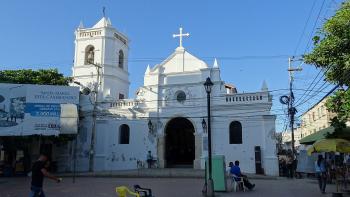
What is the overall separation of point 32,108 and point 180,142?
1235 centimetres

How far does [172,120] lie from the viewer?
30.2 m

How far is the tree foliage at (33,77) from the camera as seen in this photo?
93.4ft

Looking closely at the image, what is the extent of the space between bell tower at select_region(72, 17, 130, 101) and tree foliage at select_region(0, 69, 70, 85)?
3236 millimetres

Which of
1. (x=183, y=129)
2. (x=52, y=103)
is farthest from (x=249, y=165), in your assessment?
(x=52, y=103)

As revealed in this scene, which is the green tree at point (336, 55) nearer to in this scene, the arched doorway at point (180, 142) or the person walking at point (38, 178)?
the person walking at point (38, 178)

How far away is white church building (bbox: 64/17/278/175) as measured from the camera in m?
27.8

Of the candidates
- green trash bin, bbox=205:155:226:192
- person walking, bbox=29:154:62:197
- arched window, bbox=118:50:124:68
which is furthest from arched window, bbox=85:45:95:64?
person walking, bbox=29:154:62:197

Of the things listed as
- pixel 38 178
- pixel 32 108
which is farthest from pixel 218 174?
pixel 32 108

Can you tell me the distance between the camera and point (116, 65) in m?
34.0

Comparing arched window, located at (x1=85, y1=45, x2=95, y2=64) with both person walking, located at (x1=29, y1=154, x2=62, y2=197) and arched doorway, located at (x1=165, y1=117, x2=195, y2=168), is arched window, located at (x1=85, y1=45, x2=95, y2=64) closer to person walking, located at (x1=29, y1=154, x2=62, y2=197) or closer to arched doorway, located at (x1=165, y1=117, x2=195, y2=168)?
arched doorway, located at (x1=165, y1=117, x2=195, y2=168)

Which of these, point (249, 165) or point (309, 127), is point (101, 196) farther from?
point (309, 127)

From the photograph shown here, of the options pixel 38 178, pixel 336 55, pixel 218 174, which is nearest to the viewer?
pixel 38 178

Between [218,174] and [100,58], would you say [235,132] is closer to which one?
[218,174]

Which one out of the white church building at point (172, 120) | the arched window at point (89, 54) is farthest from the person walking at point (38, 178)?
the arched window at point (89, 54)
